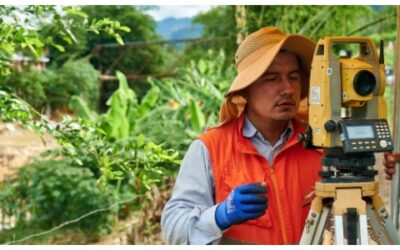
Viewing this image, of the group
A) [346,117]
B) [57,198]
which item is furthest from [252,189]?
[57,198]

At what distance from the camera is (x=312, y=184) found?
2.12 meters

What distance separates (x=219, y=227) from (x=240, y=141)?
0.30 m

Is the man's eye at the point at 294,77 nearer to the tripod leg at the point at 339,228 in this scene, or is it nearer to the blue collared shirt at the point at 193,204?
the blue collared shirt at the point at 193,204

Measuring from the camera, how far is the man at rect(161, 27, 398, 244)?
6.67 ft

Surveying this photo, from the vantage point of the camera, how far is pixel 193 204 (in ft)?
6.68

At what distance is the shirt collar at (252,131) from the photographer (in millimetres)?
2143

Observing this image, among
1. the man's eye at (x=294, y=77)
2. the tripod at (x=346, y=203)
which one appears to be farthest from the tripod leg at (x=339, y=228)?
the man's eye at (x=294, y=77)

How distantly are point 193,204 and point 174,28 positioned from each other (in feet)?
26.2

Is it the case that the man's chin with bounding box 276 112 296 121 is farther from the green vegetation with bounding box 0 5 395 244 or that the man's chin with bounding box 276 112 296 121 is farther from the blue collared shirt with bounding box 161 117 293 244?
the green vegetation with bounding box 0 5 395 244

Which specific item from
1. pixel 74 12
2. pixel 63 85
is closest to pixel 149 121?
pixel 63 85

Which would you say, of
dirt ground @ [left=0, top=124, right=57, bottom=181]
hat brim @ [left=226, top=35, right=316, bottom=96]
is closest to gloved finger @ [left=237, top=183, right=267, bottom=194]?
hat brim @ [left=226, top=35, right=316, bottom=96]

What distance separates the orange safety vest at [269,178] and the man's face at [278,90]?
0.30 ft

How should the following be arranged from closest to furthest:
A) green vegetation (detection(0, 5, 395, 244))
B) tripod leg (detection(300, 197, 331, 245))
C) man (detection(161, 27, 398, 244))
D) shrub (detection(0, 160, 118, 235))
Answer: tripod leg (detection(300, 197, 331, 245)) < man (detection(161, 27, 398, 244)) < green vegetation (detection(0, 5, 395, 244)) < shrub (detection(0, 160, 118, 235))
